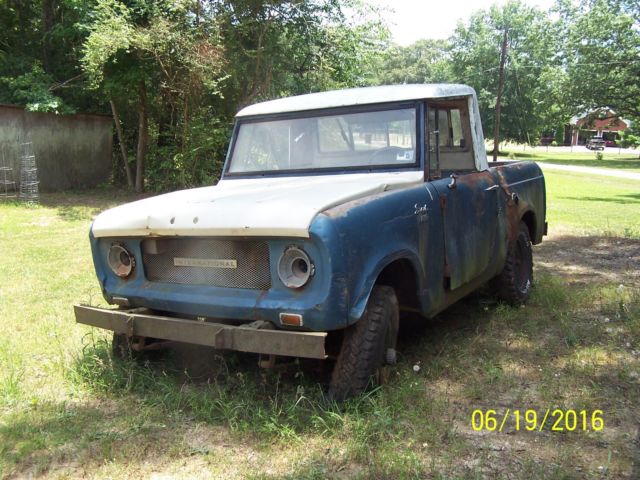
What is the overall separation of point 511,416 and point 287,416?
1.31m

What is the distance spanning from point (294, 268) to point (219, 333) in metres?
0.54

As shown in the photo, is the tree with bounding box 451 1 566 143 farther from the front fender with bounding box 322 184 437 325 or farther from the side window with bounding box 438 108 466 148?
the front fender with bounding box 322 184 437 325

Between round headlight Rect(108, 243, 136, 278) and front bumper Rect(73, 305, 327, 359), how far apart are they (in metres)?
0.27

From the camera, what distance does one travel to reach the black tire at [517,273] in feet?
17.6

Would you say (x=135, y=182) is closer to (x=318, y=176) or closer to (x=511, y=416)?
(x=318, y=176)

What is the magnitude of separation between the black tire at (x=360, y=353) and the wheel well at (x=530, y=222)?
3095mm

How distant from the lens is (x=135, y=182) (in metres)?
17.7

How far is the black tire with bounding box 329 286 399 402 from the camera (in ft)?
10.9

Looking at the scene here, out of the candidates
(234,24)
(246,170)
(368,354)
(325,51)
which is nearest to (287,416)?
(368,354)

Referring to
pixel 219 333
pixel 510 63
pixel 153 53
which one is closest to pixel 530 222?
pixel 219 333

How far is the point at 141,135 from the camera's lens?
54.4 feet

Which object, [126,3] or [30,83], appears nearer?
[126,3]
